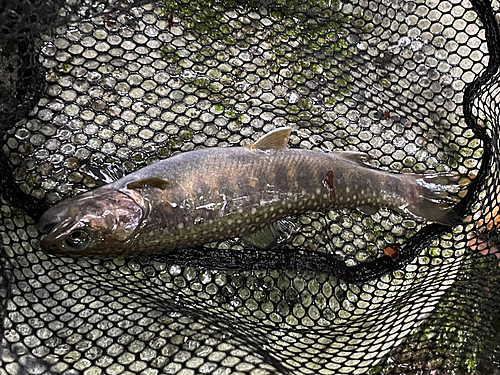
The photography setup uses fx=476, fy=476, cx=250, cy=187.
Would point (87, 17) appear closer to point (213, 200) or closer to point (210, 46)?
point (210, 46)

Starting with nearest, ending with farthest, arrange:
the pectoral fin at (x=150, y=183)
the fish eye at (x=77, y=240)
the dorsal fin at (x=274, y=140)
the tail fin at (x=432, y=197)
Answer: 1. the fish eye at (x=77, y=240)
2. the pectoral fin at (x=150, y=183)
3. the dorsal fin at (x=274, y=140)
4. the tail fin at (x=432, y=197)

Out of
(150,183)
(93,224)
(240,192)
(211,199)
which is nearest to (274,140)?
(240,192)

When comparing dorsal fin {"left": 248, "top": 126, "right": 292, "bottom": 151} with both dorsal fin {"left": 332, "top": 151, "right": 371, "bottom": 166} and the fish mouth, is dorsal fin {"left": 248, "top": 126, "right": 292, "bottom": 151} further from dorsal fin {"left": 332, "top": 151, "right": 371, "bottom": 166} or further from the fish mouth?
the fish mouth

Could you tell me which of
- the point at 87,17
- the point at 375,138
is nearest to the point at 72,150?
the point at 87,17

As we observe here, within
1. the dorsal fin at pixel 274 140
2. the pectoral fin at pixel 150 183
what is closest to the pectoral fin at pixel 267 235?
the dorsal fin at pixel 274 140

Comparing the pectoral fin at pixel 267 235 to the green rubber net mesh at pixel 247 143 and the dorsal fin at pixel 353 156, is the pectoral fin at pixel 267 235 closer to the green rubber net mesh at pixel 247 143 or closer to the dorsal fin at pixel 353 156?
the green rubber net mesh at pixel 247 143

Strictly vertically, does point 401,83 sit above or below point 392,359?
above
